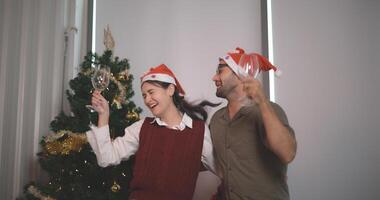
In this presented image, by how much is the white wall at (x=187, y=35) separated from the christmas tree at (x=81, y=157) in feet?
2.15

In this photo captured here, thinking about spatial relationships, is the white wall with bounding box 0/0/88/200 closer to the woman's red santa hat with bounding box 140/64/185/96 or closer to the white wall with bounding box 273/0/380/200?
the woman's red santa hat with bounding box 140/64/185/96

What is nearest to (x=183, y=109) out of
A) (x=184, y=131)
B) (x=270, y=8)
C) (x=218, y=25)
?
(x=184, y=131)

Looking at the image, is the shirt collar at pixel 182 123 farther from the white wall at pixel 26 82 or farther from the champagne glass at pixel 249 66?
the white wall at pixel 26 82

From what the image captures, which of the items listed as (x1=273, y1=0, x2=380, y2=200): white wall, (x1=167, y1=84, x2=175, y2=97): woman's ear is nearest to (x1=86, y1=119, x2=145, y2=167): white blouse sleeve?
(x1=167, y1=84, x2=175, y2=97): woman's ear

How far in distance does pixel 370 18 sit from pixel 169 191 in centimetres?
181

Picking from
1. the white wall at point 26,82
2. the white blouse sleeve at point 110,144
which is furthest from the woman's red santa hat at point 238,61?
the white wall at point 26,82

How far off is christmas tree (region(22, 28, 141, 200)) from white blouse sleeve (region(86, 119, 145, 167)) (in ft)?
1.10

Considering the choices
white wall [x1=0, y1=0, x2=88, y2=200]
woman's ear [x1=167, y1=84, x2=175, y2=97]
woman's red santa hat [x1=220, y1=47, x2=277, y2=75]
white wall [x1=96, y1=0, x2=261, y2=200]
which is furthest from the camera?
white wall [x1=96, y1=0, x2=261, y2=200]

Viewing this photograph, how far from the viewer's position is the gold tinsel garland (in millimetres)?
1518

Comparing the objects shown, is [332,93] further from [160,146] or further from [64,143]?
[64,143]

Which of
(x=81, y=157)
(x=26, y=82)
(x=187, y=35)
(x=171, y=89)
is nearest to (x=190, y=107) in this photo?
(x=171, y=89)

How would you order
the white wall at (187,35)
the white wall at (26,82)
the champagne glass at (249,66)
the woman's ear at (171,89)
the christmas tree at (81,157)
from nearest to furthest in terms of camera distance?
the champagne glass at (249,66), the woman's ear at (171,89), the christmas tree at (81,157), the white wall at (26,82), the white wall at (187,35)

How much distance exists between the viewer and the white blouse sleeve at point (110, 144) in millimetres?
1148

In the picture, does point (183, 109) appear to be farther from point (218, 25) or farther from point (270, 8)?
point (270, 8)
